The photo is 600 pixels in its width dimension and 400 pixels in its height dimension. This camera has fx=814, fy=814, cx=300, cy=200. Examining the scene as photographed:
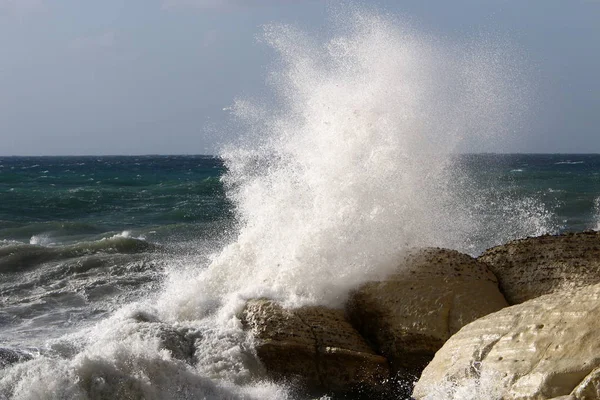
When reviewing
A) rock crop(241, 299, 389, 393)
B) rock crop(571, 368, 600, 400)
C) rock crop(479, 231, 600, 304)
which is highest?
rock crop(479, 231, 600, 304)

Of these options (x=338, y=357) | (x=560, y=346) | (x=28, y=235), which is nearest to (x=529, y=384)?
(x=560, y=346)

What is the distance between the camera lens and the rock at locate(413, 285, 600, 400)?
4.75 meters

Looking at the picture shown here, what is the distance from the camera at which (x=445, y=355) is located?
5688mm

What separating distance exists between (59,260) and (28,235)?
17.1 ft

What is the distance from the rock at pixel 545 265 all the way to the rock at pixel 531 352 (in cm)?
178

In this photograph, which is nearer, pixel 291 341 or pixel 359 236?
pixel 291 341

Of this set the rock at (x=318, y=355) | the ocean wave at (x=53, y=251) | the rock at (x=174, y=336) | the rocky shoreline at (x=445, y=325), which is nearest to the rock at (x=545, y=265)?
the rocky shoreline at (x=445, y=325)

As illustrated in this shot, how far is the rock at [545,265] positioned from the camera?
725cm

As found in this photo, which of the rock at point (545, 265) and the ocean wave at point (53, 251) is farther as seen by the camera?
the ocean wave at point (53, 251)

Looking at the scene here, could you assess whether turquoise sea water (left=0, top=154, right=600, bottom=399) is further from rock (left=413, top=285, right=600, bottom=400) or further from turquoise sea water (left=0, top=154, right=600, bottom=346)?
rock (left=413, top=285, right=600, bottom=400)

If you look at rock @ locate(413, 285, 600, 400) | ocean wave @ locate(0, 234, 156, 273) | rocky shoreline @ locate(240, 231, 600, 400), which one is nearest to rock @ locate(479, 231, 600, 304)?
rocky shoreline @ locate(240, 231, 600, 400)

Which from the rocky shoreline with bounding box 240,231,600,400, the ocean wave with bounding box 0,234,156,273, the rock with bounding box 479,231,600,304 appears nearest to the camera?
the rocky shoreline with bounding box 240,231,600,400

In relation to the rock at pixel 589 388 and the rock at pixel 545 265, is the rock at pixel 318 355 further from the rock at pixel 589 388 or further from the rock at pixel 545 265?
the rock at pixel 589 388

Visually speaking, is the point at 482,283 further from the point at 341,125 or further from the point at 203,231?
the point at 203,231
